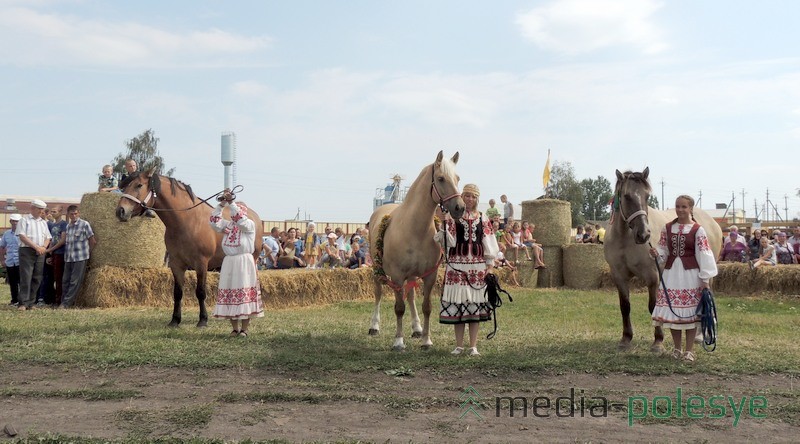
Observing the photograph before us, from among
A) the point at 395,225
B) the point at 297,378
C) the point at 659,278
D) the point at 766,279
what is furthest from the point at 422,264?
the point at 766,279

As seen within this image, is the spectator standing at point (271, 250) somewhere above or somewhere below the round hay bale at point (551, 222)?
below

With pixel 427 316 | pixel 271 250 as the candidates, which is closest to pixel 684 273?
pixel 427 316

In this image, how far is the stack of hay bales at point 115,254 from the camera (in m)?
12.5

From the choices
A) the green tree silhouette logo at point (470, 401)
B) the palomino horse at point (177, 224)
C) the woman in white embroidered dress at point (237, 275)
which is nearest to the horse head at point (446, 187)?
the green tree silhouette logo at point (470, 401)

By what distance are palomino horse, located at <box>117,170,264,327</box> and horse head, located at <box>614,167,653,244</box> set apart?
6.08 metres

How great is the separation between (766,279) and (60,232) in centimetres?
→ 1610

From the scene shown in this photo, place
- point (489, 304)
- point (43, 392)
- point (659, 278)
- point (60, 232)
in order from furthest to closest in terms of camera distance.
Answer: point (60, 232) → point (659, 278) → point (489, 304) → point (43, 392)

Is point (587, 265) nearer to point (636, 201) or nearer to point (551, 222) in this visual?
point (551, 222)

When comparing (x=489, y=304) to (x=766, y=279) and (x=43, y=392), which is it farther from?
(x=766, y=279)

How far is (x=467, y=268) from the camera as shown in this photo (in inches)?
292

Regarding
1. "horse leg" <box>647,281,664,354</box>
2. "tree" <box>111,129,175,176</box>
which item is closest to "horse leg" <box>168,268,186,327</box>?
"horse leg" <box>647,281,664,354</box>

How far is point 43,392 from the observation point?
223 inches

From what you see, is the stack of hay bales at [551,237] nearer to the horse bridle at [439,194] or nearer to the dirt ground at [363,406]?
the horse bridle at [439,194]

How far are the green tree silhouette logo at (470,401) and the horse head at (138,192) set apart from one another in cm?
584
